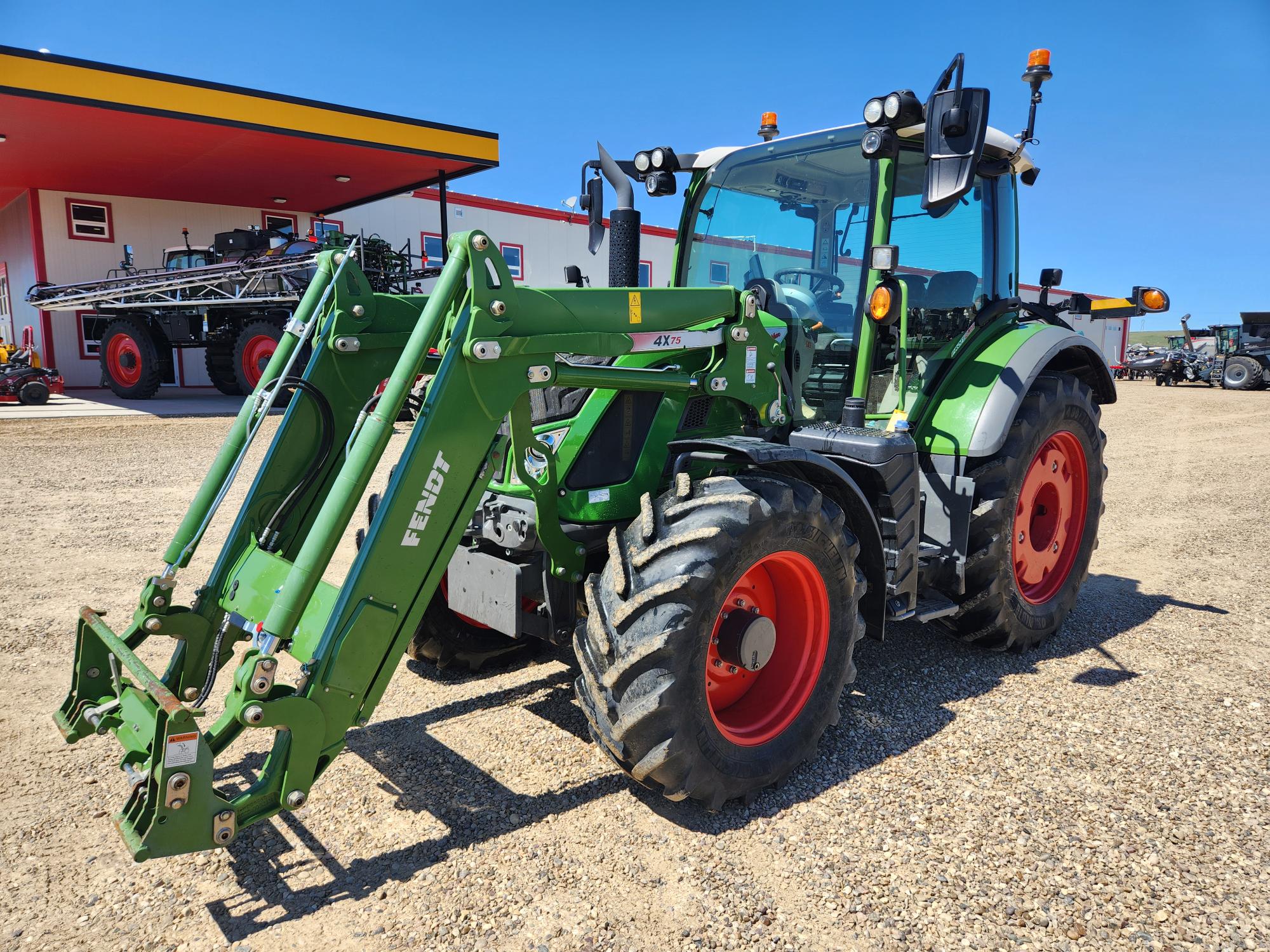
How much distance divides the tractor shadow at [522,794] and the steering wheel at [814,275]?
186 cm

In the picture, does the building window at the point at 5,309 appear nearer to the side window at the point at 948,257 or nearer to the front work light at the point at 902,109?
the side window at the point at 948,257

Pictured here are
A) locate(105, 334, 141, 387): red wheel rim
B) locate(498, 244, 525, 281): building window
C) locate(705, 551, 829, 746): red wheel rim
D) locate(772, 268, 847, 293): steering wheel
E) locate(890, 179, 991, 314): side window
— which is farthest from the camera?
locate(498, 244, 525, 281): building window

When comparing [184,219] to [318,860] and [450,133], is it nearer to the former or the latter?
[450,133]

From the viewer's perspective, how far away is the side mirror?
10.2 feet

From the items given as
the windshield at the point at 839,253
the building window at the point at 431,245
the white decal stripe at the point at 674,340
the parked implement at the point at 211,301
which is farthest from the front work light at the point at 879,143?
the building window at the point at 431,245

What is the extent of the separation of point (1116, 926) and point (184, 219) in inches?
875

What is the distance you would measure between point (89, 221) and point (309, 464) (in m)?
19.4

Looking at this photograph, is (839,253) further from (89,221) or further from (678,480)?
(89,221)

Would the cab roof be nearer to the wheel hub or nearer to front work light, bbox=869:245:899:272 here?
front work light, bbox=869:245:899:272

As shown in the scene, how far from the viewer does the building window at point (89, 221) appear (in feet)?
60.0

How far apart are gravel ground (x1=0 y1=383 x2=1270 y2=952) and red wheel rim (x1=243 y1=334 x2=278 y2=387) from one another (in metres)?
11.1

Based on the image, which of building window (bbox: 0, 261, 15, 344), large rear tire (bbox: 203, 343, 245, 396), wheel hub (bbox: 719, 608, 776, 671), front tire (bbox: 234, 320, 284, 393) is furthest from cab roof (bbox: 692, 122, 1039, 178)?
building window (bbox: 0, 261, 15, 344)

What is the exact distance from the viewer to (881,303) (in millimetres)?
3711

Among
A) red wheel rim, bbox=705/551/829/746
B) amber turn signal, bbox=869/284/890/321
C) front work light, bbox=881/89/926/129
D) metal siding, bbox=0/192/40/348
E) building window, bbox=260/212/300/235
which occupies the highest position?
building window, bbox=260/212/300/235
